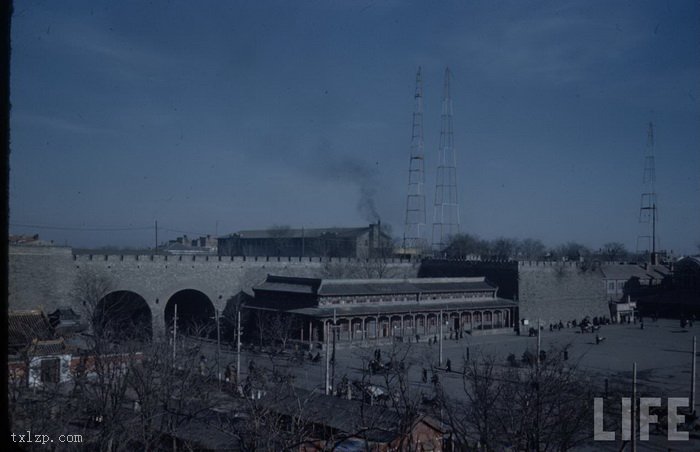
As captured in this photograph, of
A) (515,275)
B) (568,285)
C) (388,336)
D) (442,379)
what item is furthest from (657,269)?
(442,379)

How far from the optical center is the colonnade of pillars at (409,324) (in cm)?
2923

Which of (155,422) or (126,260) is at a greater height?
(126,260)

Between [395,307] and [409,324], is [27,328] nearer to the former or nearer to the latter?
[395,307]

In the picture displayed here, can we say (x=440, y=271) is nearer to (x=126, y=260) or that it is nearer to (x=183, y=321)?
(x=183, y=321)

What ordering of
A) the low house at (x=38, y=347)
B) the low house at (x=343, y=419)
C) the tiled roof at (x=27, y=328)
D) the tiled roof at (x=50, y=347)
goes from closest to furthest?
1. the low house at (x=343, y=419)
2. the low house at (x=38, y=347)
3. the tiled roof at (x=50, y=347)
4. the tiled roof at (x=27, y=328)

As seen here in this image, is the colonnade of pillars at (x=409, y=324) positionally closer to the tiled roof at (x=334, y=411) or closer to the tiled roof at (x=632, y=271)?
the tiled roof at (x=334, y=411)

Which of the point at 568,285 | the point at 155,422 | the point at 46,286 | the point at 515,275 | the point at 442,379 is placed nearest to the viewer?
the point at 155,422

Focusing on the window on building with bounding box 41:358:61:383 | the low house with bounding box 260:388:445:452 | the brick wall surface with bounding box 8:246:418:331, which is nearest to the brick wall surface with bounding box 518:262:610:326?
the brick wall surface with bounding box 8:246:418:331

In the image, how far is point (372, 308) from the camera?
1201 inches

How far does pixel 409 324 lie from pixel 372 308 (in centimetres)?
278

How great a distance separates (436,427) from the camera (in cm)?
1116

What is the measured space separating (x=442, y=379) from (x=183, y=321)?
19.5 metres
